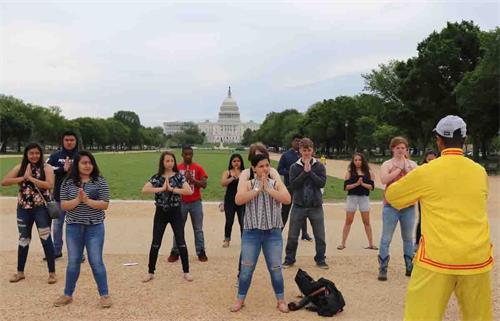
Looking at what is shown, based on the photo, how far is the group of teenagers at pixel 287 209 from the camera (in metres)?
3.29

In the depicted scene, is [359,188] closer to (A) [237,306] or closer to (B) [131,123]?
(A) [237,306]

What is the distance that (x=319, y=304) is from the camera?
5.36 metres

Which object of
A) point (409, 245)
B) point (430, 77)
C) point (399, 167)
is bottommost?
point (409, 245)

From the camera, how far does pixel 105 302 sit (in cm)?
550

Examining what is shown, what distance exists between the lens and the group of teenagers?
3291mm

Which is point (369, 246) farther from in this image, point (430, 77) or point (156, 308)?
point (430, 77)

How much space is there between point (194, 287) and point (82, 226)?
1738mm

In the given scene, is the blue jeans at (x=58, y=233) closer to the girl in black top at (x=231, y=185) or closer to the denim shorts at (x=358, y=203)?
the girl in black top at (x=231, y=185)

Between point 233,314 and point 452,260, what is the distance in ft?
9.28

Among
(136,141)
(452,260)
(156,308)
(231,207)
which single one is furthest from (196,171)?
(136,141)

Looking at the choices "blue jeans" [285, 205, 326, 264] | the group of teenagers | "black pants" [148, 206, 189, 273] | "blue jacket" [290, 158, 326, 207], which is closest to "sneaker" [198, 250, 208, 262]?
the group of teenagers

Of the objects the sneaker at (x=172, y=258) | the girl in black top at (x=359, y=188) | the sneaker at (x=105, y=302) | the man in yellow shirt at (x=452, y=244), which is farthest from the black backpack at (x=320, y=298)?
the girl in black top at (x=359, y=188)

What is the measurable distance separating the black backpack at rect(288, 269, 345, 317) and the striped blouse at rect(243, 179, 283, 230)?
0.87 m

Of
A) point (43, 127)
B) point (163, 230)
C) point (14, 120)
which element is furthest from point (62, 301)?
point (43, 127)
